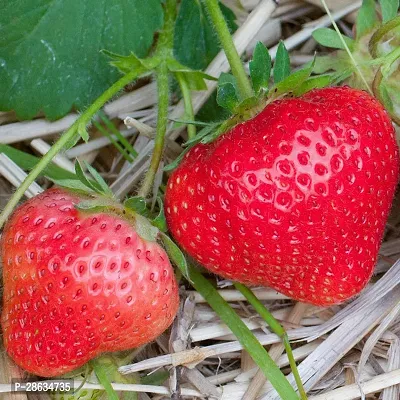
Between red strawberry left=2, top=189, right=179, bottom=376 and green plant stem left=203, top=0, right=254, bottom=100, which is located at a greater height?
green plant stem left=203, top=0, right=254, bottom=100

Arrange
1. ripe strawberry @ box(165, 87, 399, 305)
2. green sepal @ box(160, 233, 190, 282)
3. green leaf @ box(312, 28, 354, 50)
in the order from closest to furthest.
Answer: ripe strawberry @ box(165, 87, 399, 305) → green sepal @ box(160, 233, 190, 282) → green leaf @ box(312, 28, 354, 50)

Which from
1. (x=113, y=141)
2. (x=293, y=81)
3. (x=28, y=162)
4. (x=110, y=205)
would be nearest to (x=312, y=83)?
(x=293, y=81)

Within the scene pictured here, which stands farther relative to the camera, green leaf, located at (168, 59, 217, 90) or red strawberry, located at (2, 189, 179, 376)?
green leaf, located at (168, 59, 217, 90)

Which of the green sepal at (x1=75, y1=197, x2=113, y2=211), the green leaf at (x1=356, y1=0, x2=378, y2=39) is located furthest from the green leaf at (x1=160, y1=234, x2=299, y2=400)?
the green leaf at (x1=356, y1=0, x2=378, y2=39)

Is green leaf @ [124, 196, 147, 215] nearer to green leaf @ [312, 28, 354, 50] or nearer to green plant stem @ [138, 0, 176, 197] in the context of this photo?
green plant stem @ [138, 0, 176, 197]

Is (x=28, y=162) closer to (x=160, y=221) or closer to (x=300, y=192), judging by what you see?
(x=160, y=221)

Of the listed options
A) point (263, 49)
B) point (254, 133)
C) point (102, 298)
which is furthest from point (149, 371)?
point (263, 49)

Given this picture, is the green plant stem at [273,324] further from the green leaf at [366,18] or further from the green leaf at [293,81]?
the green leaf at [366,18]
